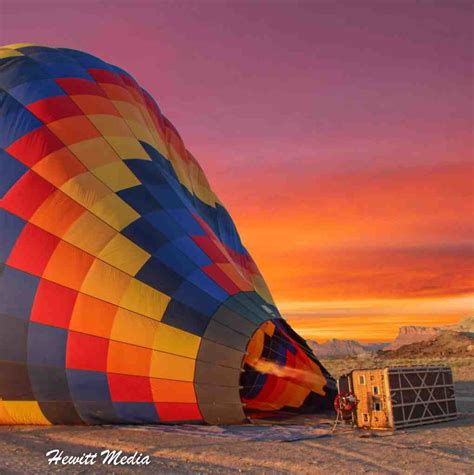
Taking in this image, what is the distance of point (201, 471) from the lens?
25.0 feet

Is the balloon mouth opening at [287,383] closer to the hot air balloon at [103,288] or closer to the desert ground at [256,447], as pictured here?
the hot air balloon at [103,288]

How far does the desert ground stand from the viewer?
7.73 meters

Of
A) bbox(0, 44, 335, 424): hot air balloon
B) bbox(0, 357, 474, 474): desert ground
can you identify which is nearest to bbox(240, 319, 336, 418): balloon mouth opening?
bbox(0, 44, 335, 424): hot air balloon

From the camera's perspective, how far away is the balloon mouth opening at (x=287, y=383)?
12.8m

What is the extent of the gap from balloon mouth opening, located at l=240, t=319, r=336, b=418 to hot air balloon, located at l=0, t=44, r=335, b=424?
79 millimetres

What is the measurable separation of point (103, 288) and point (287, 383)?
16.4 feet

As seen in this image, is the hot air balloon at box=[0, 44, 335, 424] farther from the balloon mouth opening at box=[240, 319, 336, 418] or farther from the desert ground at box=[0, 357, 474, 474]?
the desert ground at box=[0, 357, 474, 474]

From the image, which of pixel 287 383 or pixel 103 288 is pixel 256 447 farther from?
pixel 287 383

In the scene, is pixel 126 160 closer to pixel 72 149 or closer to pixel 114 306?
pixel 72 149

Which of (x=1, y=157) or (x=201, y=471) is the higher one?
(x=1, y=157)

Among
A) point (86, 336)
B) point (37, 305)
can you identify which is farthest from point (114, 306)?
point (37, 305)

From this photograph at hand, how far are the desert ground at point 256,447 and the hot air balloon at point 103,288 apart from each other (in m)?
0.52

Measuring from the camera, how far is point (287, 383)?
1295 cm

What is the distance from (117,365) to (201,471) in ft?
10.3
